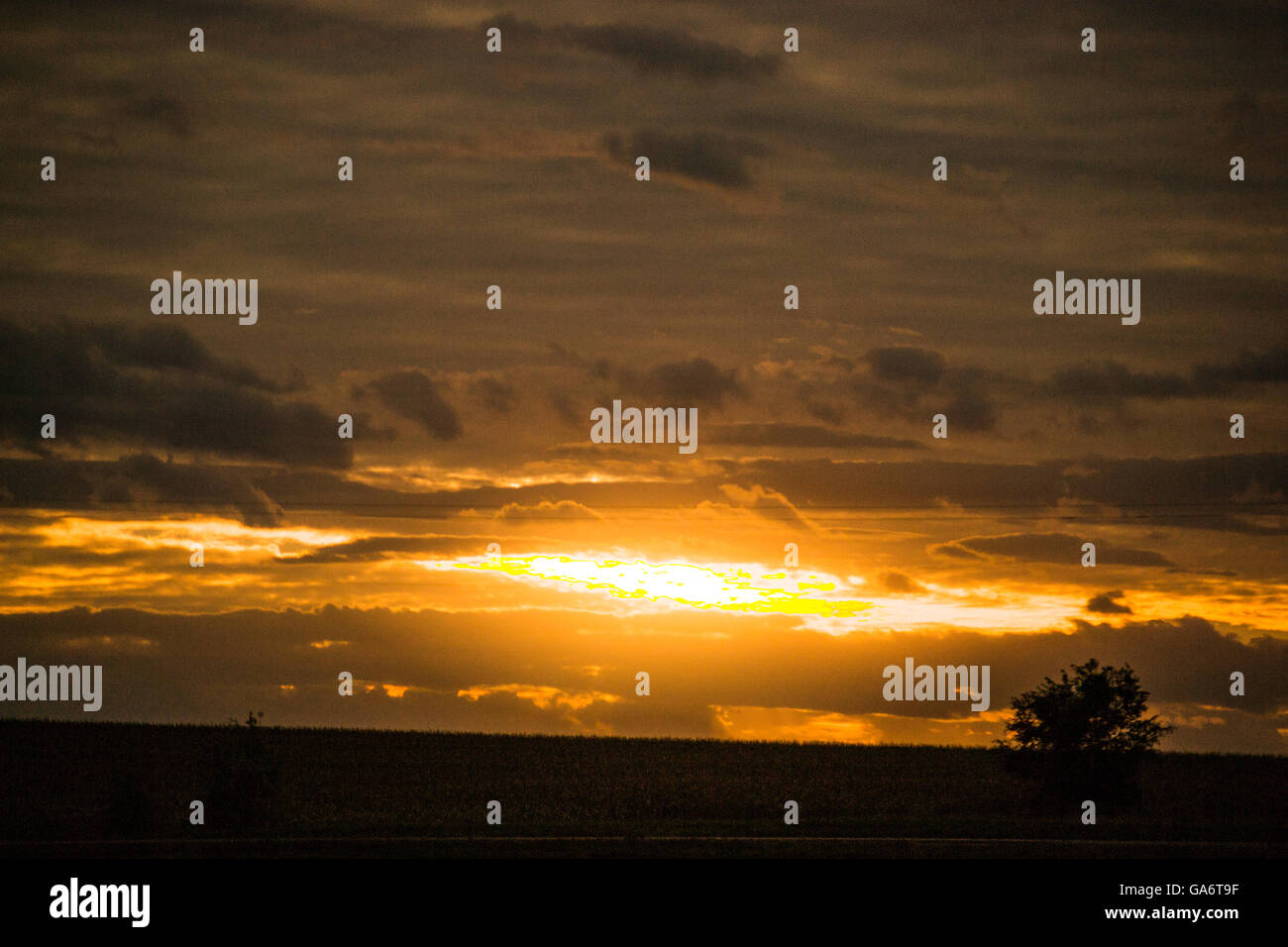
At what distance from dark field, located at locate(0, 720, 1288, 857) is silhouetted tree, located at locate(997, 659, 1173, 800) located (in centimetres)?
120

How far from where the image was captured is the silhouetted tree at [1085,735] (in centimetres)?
4994

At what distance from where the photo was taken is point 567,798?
190 feet

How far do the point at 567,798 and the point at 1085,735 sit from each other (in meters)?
24.7

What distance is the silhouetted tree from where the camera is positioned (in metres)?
49.9

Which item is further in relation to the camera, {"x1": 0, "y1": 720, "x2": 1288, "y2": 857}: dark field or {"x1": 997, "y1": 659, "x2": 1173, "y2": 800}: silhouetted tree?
{"x1": 997, "y1": 659, "x2": 1173, "y2": 800}: silhouetted tree

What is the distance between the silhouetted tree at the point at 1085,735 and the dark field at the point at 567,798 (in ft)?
3.92

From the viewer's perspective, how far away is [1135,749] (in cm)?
5044

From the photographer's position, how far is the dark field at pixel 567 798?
3278cm

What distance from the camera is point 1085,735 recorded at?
50656 mm

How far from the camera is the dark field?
32.8 metres

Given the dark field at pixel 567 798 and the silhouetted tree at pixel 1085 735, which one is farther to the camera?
the silhouetted tree at pixel 1085 735
